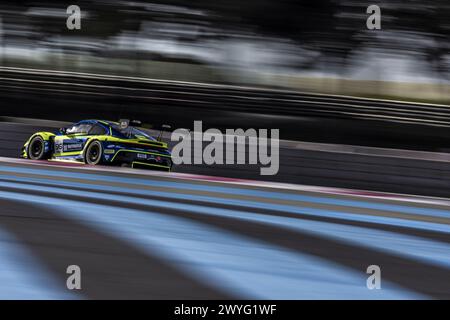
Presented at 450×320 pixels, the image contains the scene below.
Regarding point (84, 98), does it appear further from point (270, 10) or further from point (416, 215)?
point (416, 215)

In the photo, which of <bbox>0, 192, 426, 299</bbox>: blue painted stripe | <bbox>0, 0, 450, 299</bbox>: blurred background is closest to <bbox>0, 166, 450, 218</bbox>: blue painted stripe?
<bbox>0, 0, 450, 299</bbox>: blurred background

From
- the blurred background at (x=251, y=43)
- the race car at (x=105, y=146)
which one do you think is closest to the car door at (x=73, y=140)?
the race car at (x=105, y=146)

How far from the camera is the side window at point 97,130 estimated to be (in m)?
11.9

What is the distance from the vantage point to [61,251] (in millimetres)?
4941

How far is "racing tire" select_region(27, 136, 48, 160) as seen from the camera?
12.3 meters

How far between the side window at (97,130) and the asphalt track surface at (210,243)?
293 centimetres

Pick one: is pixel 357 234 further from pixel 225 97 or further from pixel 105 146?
pixel 225 97

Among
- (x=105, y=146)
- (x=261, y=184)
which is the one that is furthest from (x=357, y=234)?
(x=105, y=146)

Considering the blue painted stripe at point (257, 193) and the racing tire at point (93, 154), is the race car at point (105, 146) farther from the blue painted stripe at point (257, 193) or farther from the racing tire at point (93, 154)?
the blue painted stripe at point (257, 193)

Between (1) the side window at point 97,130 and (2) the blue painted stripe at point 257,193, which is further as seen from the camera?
(1) the side window at point 97,130

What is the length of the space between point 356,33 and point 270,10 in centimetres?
178

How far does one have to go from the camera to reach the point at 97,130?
39.3 ft

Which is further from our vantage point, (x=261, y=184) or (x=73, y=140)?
(x=73, y=140)

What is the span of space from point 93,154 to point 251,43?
4410mm
